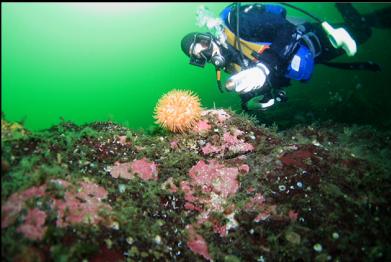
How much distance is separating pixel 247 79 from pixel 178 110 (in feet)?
3.84

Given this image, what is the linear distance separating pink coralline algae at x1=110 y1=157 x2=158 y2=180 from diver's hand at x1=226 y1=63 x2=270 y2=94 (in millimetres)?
1660

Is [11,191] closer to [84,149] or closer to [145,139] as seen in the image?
[84,149]

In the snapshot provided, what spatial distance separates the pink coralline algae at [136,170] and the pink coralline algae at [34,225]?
1104 mm

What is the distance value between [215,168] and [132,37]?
372 feet

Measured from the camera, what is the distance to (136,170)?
3.80 metres

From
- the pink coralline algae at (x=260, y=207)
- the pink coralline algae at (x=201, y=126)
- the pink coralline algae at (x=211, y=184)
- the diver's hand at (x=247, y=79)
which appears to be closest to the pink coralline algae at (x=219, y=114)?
the pink coralline algae at (x=201, y=126)

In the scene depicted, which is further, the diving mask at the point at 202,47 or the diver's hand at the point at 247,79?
the diving mask at the point at 202,47

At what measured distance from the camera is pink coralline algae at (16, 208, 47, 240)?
2438mm

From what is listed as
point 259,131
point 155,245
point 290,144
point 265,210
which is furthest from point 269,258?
point 259,131

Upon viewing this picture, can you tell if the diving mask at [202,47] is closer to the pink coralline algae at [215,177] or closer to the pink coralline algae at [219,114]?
the pink coralline algae at [219,114]

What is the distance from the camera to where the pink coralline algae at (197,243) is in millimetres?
3150

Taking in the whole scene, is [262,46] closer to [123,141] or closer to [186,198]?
[123,141]

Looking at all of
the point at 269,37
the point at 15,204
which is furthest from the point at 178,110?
the point at 269,37

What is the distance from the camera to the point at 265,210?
3393 millimetres
